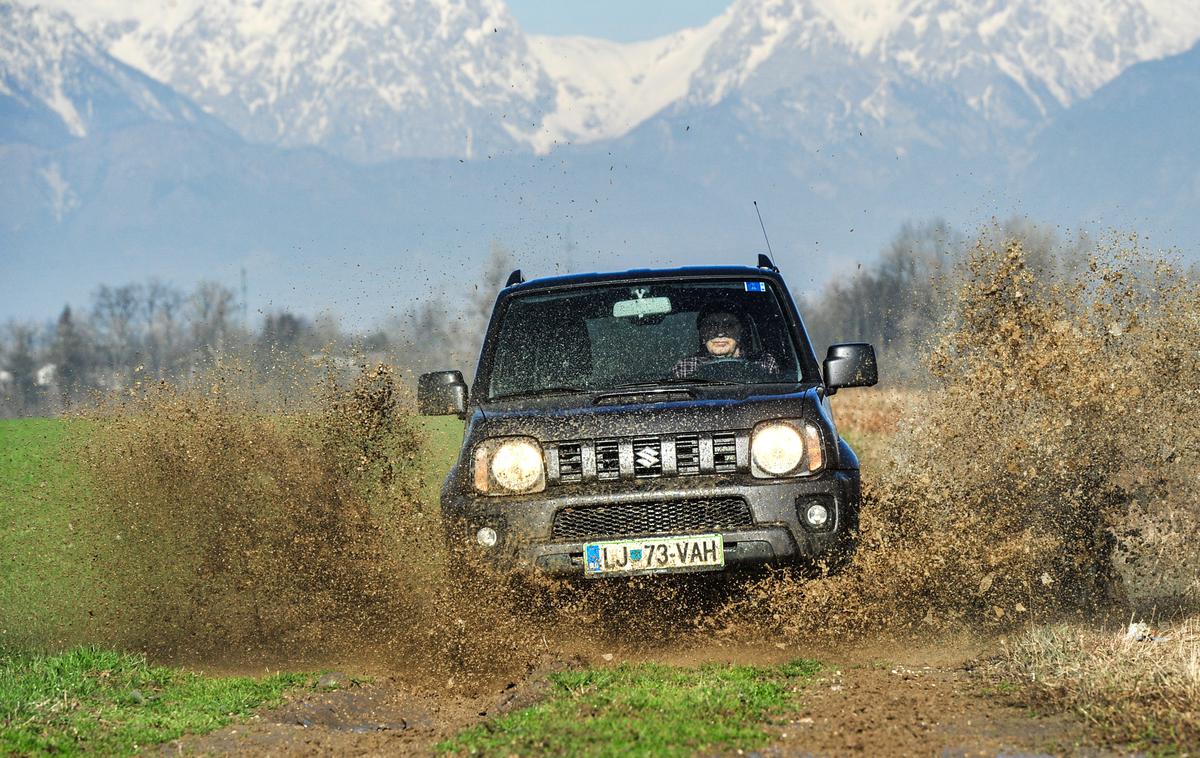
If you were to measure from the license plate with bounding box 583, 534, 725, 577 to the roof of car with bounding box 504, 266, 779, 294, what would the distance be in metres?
1.89

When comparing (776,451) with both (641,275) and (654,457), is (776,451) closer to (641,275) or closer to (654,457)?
(654,457)

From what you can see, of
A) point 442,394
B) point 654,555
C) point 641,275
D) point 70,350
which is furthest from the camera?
point 70,350

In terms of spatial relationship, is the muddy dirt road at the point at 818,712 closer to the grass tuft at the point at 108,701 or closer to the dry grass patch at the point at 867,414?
the grass tuft at the point at 108,701

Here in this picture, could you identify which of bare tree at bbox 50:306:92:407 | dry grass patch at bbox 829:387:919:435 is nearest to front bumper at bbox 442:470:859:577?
dry grass patch at bbox 829:387:919:435

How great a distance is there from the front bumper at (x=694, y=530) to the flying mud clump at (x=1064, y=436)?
1856 millimetres

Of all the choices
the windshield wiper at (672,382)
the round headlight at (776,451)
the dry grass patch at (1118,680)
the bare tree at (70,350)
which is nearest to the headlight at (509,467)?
the windshield wiper at (672,382)

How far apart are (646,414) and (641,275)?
136 centimetres

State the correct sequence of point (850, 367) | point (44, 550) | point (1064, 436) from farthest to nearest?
1. point (44, 550)
2. point (1064, 436)
3. point (850, 367)

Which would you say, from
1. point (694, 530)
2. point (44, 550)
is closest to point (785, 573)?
point (694, 530)

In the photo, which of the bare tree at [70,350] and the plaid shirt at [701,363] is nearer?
the plaid shirt at [701,363]

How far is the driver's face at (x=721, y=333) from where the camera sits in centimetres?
772

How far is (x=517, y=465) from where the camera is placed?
22.5ft

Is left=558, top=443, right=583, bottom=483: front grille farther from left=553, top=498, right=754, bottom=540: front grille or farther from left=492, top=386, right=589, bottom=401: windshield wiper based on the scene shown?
left=492, top=386, right=589, bottom=401: windshield wiper

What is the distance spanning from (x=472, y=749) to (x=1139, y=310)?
8.26 meters
